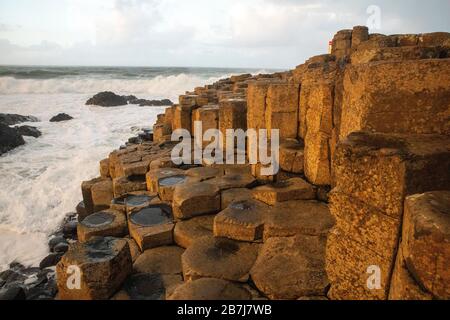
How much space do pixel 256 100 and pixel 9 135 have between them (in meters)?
11.3

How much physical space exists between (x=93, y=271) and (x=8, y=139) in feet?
38.1

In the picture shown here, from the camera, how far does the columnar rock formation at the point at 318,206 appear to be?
1837 mm

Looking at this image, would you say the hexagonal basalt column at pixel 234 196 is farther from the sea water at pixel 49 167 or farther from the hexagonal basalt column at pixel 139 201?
the sea water at pixel 49 167

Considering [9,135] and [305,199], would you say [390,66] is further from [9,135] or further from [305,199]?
[9,135]

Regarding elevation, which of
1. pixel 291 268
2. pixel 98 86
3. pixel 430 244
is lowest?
pixel 291 268

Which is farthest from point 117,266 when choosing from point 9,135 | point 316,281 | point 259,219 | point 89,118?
point 89,118

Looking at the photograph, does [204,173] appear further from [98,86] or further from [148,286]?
[98,86]

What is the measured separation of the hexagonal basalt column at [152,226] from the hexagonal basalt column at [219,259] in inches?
24.1

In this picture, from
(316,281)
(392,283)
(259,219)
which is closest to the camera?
(392,283)

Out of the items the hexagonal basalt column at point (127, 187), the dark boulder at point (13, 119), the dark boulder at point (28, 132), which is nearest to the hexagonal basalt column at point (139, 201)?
the hexagonal basalt column at point (127, 187)

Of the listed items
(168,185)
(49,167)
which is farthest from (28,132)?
(168,185)

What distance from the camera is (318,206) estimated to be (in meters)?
3.50

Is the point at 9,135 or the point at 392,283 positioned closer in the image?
the point at 392,283

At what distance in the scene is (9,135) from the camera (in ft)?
39.4
